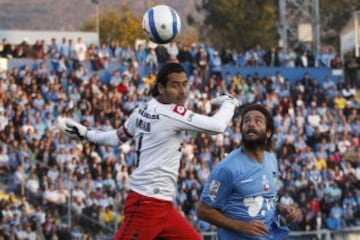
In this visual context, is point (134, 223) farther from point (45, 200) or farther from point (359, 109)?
point (359, 109)

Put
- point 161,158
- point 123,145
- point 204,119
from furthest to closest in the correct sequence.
→ point 123,145, point 161,158, point 204,119

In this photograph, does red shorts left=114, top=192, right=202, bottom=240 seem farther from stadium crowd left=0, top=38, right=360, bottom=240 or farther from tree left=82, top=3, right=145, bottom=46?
tree left=82, top=3, right=145, bottom=46

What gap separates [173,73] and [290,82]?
22933 millimetres

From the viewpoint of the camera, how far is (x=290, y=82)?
31172 millimetres

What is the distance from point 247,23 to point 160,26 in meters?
53.2

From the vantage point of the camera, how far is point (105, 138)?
9203mm

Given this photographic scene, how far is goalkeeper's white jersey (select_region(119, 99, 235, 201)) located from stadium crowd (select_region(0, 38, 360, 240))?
823 cm

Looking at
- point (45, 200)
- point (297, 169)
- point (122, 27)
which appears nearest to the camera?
point (45, 200)

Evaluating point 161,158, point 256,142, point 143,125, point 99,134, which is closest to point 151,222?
point 161,158

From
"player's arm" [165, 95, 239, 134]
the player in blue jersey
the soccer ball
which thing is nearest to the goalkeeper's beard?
the player in blue jersey

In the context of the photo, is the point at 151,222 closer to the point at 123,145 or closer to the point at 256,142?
the point at 256,142

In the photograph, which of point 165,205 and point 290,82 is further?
point 290,82

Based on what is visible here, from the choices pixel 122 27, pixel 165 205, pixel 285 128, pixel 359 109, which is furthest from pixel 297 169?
pixel 122 27

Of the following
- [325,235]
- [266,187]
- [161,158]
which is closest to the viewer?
[266,187]
